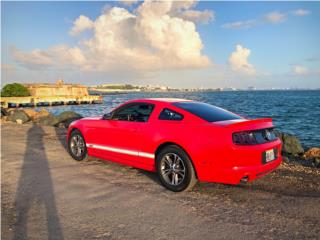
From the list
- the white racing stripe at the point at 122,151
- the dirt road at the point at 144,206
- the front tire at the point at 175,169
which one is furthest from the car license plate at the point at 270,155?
the white racing stripe at the point at 122,151

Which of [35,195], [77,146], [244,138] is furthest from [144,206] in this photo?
[77,146]

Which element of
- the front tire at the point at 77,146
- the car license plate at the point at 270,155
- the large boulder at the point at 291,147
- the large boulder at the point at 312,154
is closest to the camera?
the car license plate at the point at 270,155

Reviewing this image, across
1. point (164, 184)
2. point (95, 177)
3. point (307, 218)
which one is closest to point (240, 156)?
point (307, 218)

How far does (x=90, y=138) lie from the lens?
23.0ft

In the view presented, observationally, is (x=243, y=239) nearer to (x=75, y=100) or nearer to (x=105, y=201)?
(x=105, y=201)

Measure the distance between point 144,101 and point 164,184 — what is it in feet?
5.72

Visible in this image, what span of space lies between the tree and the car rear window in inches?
2639

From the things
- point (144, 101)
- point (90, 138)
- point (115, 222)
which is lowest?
point (115, 222)

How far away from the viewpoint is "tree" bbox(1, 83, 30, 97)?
64.3 m

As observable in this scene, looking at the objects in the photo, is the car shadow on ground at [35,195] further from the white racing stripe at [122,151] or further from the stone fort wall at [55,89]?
the stone fort wall at [55,89]

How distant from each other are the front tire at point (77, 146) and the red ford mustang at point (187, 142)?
0.92 m

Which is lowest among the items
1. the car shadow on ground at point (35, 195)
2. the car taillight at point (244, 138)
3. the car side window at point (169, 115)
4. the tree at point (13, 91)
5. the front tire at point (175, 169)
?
the car shadow on ground at point (35, 195)

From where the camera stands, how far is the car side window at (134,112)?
230 inches

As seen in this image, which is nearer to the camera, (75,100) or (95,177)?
(95,177)
